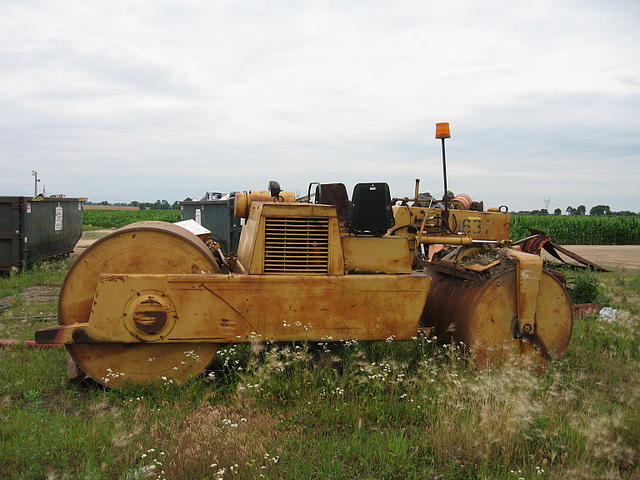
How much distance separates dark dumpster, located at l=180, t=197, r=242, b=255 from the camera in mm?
14320

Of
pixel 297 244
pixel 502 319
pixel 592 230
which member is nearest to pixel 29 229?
pixel 297 244

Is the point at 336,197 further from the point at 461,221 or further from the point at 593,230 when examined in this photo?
the point at 593,230

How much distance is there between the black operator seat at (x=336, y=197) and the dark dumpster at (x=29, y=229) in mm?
9837

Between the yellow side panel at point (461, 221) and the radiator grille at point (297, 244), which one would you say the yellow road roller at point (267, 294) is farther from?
the yellow side panel at point (461, 221)

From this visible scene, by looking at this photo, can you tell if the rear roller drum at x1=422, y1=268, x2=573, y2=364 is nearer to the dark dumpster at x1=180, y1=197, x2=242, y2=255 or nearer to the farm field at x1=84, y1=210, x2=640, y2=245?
the dark dumpster at x1=180, y1=197, x2=242, y2=255

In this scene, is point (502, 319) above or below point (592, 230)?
below

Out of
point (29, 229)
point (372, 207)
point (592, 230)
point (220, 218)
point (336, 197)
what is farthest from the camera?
point (592, 230)

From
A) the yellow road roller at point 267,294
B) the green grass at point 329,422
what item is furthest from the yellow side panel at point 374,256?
the green grass at point 329,422

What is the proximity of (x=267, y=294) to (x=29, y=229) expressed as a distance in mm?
10224

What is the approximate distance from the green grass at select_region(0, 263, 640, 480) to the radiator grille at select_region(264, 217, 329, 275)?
2.45 feet

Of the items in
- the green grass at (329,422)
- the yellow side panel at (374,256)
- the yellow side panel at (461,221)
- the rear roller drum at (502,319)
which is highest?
the yellow side panel at (461,221)

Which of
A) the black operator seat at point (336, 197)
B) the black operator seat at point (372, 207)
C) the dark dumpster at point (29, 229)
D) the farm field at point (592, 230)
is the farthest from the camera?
the farm field at point (592, 230)

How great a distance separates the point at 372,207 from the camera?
17.6 ft

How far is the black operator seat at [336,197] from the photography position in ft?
18.4
